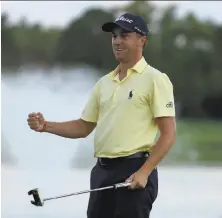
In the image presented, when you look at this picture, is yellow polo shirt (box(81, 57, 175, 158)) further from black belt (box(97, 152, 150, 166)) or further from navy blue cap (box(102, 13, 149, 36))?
A: navy blue cap (box(102, 13, 149, 36))

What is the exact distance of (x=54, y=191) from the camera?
5934 millimetres

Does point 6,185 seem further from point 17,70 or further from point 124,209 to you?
point 124,209

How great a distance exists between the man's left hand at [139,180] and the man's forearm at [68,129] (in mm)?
420

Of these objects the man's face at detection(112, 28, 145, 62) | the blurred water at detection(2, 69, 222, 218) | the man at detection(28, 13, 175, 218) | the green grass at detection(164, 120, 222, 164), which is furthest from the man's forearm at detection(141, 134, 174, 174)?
the green grass at detection(164, 120, 222, 164)

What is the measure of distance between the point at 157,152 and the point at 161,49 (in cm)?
337

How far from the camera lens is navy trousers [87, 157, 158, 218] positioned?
121 inches

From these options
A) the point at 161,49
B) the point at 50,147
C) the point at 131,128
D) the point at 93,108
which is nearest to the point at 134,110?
the point at 131,128

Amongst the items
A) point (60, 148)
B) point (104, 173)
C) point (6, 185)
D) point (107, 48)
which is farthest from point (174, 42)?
point (104, 173)

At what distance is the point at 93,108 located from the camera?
334 cm

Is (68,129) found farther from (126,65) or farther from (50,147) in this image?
(50,147)

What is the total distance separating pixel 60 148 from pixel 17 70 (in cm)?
68

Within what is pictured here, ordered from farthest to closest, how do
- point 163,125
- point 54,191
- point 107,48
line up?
point 107,48, point 54,191, point 163,125

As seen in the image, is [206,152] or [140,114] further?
[206,152]

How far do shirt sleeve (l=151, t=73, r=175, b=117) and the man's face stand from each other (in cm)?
16
